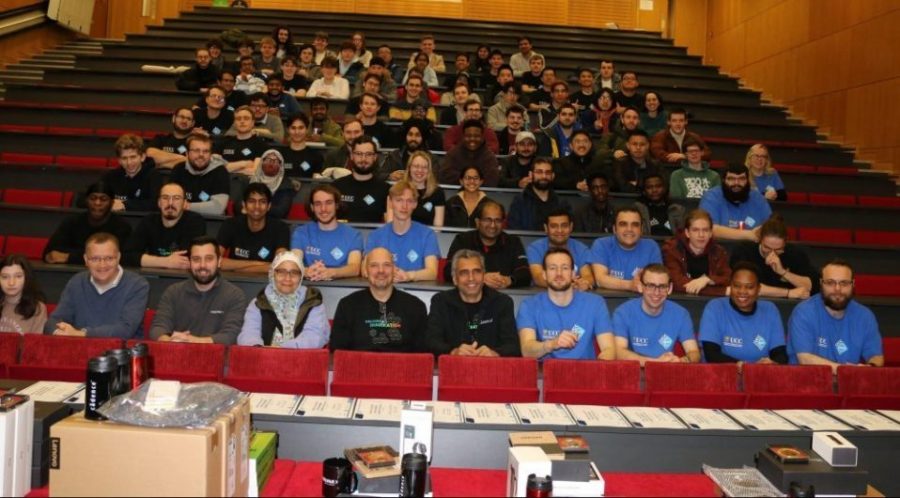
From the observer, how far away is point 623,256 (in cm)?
481

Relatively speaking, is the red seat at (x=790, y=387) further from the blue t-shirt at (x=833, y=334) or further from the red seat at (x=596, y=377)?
the blue t-shirt at (x=833, y=334)

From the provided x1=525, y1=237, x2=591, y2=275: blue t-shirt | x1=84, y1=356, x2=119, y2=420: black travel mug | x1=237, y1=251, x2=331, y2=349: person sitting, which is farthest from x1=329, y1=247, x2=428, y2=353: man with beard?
x1=84, y1=356, x2=119, y2=420: black travel mug

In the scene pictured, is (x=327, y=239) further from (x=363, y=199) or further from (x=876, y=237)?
(x=876, y=237)

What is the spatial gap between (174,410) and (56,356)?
1861 mm

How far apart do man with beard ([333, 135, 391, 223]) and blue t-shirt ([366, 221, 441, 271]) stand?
60 cm

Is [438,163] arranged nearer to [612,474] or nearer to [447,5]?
[612,474]

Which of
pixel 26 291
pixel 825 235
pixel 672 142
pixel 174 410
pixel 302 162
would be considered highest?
pixel 672 142

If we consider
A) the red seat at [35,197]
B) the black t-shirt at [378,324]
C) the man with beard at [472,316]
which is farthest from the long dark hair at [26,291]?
the red seat at [35,197]

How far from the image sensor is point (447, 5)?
14.1 meters

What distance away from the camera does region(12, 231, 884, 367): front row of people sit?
3830mm

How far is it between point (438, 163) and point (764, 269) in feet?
9.10

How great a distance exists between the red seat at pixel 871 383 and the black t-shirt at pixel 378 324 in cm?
192

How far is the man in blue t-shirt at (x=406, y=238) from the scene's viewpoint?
472cm

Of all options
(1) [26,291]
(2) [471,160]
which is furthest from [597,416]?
(2) [471,160]
